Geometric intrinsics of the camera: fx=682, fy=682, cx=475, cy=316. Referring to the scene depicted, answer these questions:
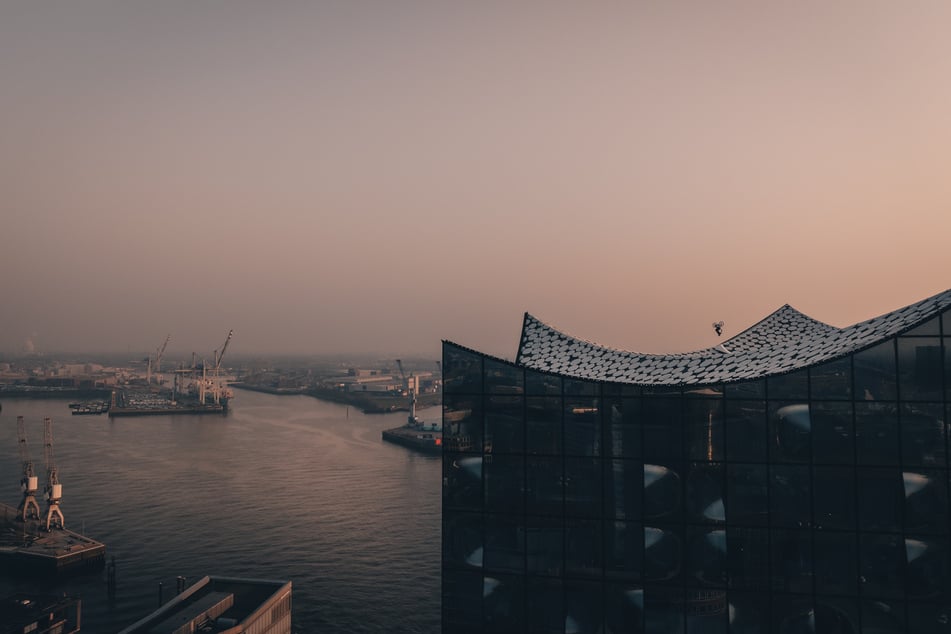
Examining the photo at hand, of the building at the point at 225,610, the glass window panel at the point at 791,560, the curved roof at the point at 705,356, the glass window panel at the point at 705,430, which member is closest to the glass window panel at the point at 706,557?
the glass window panel at the point at 791,560

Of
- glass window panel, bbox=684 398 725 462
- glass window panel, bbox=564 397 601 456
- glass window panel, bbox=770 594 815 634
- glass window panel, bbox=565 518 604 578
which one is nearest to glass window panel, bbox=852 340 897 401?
glass window panel, bbox=684 398 725 462

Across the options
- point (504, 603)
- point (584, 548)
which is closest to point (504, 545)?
point (504, 603)

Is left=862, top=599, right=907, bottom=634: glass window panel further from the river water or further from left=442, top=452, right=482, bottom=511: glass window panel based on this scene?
the river water

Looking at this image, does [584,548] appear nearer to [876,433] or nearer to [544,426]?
[544,426]

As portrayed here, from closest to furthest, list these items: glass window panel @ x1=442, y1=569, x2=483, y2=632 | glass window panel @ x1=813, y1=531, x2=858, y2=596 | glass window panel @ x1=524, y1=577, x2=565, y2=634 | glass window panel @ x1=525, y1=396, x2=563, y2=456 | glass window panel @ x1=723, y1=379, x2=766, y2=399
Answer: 1. glass window panel @ x1=813, y1=531, x2=858, y2=596
2. glass window panel @ x1=723, y1=379, x2=766, y2=399
3. glass window panel @ x1=524, y1=577, x2=565, y2=634
4. glass window panel @ x1=525, y1=396, x2=563, y2=456
5. glass window panel @ x1=442, y1=569, x2=483, y2=632

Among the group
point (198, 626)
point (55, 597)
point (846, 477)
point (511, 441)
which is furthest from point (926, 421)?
point (55, 597)

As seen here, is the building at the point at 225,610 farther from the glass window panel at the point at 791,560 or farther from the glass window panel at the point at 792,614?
the glass window panel at the point at 791,560

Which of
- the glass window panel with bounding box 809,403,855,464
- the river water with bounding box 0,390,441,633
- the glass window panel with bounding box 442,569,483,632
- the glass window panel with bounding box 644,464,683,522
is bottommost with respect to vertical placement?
the river water with bounding box 0,390,441,633
